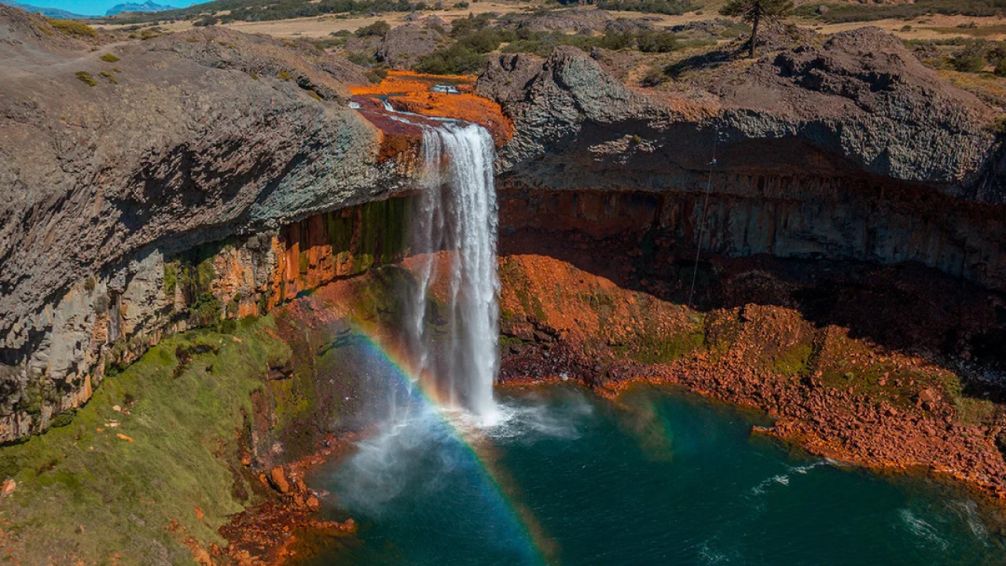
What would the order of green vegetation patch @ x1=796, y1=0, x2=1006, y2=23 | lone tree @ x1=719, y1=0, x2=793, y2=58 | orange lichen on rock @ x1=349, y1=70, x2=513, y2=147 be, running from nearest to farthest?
1. orange lichen on rock @ x1=349, y1=70, x2=513, y2=147
2. lone tree @ x1=719, y1=0, x2=793, y2=58
3. green vegetation patch @ x1=796, y1=0, x2=1006, y2=23

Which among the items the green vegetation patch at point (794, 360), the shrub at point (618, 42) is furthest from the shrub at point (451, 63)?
the green vegetation patch at point (794, 360)

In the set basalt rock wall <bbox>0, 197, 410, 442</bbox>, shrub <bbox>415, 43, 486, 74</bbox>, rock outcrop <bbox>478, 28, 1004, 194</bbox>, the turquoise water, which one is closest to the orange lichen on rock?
rock outcrop <bbox>478, 28, 1004, 194</bbox>

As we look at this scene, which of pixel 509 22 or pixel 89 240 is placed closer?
pixel 89 240

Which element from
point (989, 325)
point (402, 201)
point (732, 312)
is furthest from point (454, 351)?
point (989, 325)

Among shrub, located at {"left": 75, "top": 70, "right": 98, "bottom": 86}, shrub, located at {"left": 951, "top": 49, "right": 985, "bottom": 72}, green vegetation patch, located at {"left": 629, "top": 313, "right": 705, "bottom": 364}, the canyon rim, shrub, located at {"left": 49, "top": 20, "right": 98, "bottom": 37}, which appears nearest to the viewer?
the canyon rim

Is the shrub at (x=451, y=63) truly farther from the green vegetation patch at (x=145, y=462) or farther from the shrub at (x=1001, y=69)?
the shrub at (x=1001, y=69)

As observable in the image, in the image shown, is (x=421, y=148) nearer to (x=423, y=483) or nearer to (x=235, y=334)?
(x=235, y=334)

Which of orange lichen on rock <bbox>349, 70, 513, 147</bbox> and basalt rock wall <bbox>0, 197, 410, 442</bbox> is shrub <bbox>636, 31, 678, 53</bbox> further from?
basalt rock wall <bbox>0, 197, 410, 442</bbox>
